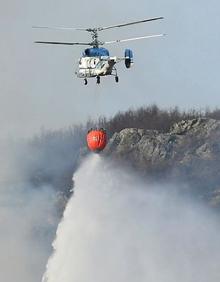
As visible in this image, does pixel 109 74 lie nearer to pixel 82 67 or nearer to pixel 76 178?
pixel 82 67

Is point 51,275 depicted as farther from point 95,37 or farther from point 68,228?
point 95,37

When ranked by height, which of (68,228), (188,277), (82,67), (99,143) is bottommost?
(188,277)

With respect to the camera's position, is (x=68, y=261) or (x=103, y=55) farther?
(x=68, y=261)

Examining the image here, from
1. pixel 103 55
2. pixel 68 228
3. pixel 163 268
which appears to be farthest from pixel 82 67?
pixel 163 268

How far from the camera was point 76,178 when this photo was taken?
18862cm

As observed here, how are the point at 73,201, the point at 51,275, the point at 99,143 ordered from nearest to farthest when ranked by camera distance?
the point at 99,143
the point at 51,275
the point at 73,201

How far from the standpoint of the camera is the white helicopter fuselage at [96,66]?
496 ft

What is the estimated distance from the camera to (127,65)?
152500mm

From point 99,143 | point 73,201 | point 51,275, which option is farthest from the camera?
point 73,201

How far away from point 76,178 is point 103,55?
40.5 meters

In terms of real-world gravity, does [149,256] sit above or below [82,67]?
below

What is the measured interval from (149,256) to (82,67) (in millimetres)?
56785

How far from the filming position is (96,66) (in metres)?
152

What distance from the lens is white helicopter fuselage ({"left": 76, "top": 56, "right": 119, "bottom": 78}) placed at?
151 meters
